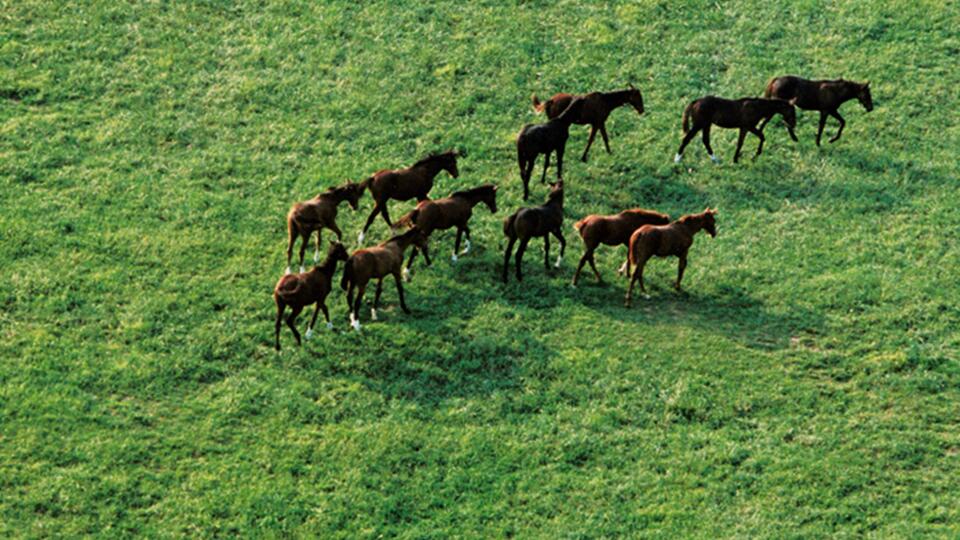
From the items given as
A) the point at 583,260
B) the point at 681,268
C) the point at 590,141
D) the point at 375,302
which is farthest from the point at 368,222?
the point at 681,268

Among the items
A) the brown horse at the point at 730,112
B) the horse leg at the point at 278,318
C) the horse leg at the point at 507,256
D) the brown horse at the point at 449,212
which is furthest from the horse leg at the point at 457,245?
the brown horse at the point at 730,112

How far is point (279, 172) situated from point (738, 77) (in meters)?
10.8

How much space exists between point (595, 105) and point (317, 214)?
687 cm

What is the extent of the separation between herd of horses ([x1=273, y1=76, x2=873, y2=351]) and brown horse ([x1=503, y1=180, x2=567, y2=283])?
0.7 inches

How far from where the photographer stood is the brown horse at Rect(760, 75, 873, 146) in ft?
98.6

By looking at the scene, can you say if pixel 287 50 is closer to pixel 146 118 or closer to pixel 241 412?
pixel 146 118

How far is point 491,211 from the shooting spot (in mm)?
26766

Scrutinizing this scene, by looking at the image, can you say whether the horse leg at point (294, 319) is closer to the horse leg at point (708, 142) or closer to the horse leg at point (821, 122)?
the horse leg at point (708, 142)

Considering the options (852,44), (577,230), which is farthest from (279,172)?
(852,44)

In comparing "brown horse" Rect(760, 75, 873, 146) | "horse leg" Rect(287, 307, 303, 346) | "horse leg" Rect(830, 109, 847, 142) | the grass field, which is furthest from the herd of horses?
"horse leg" Rect(830, 109, 847, 142)

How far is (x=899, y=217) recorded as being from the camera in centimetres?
2777

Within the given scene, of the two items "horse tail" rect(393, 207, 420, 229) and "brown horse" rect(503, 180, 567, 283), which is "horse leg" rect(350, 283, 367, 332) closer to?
"horse tail" rect(393, 207, 420, 229)

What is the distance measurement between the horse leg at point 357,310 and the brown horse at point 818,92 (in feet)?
36.1

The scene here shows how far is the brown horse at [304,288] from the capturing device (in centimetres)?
2302
